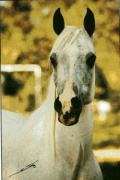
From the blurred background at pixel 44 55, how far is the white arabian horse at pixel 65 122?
26 centimetres

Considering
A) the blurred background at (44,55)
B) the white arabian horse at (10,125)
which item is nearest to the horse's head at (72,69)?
the blurred background at (44,55)

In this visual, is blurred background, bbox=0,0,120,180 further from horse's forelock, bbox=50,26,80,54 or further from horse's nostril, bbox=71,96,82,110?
horse's nostril, bbox=71,96,82,110

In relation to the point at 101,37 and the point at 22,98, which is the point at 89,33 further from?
the point at 22,98

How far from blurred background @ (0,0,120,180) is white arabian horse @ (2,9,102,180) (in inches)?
10.2

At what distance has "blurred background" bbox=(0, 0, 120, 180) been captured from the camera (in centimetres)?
133

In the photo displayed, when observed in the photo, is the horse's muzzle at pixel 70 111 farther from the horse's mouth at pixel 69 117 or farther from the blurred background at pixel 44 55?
the blurred background at pixel 44 55

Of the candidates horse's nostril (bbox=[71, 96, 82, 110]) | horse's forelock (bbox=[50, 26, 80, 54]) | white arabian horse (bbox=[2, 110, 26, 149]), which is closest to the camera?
horse's nostril (bbox=[71, 96, 82, 110])

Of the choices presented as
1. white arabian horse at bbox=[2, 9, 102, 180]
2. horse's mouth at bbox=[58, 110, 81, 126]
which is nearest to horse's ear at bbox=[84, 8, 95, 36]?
white arabian horse at bbox=[2, 9, 102, 180]

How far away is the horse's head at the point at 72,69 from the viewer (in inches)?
32.7

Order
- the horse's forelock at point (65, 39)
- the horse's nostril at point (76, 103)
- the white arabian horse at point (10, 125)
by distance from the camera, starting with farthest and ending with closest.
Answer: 1. the white arabian horse at point (10, 125)
2. the horse's forelock at point (65, 39)
3. the horse's nostril at point (76, 103)

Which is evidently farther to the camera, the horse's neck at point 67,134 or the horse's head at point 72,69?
the horse's neck at point 67,134

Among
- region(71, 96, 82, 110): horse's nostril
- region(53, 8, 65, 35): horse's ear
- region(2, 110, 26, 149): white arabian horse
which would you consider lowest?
region(2, 110, 26, 149): white arabian horse

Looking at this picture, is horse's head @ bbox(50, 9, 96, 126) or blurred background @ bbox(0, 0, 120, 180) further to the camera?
blurred background @ bbox(0, 0, 120, 180)

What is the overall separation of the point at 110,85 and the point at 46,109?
1.53 feet
